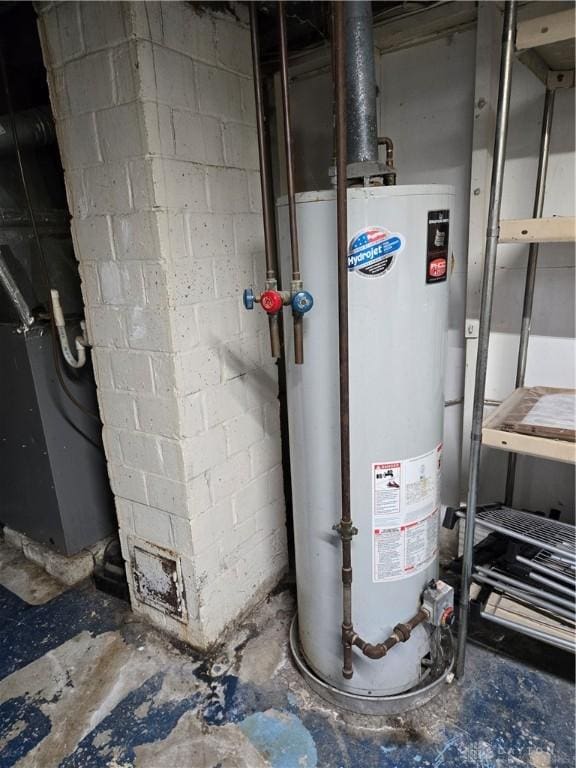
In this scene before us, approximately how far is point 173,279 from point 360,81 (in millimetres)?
669

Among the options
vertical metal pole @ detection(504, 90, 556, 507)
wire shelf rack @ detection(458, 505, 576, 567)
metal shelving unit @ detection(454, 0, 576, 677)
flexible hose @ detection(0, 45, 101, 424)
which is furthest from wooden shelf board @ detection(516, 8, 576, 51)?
flexible hose @ detection(0, 45, 101, 424)

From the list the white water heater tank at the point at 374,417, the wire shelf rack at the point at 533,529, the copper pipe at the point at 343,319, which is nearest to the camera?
the copper pipe at the point at 343,319

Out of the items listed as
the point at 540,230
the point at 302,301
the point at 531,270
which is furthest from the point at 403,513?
the point at 531,270

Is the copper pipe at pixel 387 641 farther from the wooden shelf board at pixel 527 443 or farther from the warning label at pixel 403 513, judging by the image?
the wooden shelf board at pixel 527 443

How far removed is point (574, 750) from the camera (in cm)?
126

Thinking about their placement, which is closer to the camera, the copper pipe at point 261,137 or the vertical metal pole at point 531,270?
the copper pipe at point 261,137

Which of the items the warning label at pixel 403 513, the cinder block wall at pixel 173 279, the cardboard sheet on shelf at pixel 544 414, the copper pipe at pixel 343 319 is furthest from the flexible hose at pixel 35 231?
the cardboard sheet on shelf at pixel 544 414

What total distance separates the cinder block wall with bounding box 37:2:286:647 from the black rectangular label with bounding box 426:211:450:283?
2.11 feet

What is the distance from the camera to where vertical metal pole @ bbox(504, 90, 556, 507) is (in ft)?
4.66

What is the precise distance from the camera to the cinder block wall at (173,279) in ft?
4.21

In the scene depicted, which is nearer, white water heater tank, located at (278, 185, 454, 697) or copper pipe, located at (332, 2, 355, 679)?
copper pipe, located at (332, 2, 355, 679)

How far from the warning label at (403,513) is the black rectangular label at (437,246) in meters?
0.46

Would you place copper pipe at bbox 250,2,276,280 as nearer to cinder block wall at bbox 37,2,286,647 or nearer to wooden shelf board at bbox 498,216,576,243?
cinder block wall at bbox 37,2,286,647

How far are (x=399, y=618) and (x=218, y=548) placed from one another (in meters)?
0.61
